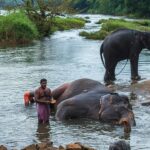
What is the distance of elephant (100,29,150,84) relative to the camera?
17922mm

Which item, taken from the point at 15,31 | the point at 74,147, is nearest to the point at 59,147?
the point at 74,147

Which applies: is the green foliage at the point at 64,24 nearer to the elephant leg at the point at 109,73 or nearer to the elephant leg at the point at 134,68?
the elephant leg at the point at 109,73

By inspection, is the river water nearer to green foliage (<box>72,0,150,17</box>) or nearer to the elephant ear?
the elephant ear

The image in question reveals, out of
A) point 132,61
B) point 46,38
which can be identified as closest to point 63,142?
point 132,61

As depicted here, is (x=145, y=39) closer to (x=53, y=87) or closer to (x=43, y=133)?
(x=53, y=87)

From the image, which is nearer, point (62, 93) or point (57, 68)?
point (62, 93)

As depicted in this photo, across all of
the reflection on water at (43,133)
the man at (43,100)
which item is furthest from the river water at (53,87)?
the man at (43,100)

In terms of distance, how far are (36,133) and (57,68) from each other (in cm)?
1050

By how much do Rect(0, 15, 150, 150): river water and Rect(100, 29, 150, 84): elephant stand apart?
1.57 feet

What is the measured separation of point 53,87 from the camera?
16156mm

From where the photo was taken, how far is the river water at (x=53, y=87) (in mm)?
10391

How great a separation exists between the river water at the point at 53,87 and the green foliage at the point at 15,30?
52.3 inches

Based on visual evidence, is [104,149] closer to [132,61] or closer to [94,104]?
[94,104]

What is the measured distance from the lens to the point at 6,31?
33719mm
